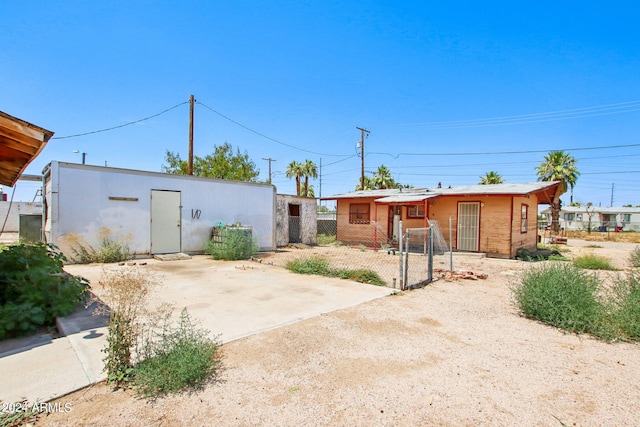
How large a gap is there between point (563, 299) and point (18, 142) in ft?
26.9

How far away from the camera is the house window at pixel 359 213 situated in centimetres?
1814

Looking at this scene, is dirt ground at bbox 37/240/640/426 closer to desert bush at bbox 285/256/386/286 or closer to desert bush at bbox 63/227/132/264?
desert bush at bbox 285/256/386/286

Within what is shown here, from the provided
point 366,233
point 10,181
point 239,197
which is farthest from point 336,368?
point 366,233

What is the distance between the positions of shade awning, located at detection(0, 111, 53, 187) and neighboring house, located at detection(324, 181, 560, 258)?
450 inches

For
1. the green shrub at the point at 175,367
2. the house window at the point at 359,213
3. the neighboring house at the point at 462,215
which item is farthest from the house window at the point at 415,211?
the green shrub at the point at 175,367

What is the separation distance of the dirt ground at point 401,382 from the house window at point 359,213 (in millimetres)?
13312

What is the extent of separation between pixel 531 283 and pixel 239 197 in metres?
10.7

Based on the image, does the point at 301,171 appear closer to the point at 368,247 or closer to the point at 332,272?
the point at 368,247

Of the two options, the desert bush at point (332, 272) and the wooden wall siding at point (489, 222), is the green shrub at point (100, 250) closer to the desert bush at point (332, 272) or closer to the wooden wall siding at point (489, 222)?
the desert bush at point (332, 272)

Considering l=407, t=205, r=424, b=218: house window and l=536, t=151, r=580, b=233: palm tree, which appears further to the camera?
l=536, t=151, r=580, b=233: palm tree

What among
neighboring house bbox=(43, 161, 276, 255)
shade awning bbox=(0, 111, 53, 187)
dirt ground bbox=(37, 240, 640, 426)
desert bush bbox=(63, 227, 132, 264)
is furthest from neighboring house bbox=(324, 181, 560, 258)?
shade awning bbox=(0, 111, 53, 187)

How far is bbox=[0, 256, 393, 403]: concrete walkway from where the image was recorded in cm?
297

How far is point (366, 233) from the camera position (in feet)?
58.7

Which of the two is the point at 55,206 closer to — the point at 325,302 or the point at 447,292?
the point at 325,302
